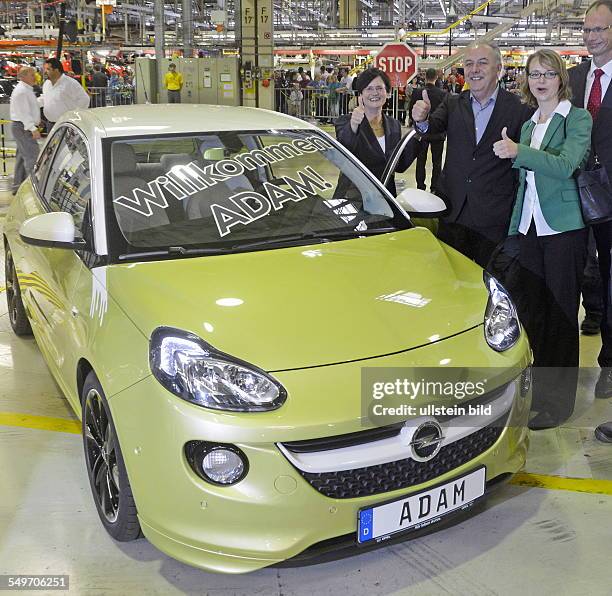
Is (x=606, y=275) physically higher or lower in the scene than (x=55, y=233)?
lower

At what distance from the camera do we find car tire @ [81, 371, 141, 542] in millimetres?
2400

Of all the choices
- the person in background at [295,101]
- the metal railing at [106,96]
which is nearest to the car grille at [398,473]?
the person in background at [295,101]

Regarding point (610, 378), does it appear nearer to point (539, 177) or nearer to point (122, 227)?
point (539, 177)

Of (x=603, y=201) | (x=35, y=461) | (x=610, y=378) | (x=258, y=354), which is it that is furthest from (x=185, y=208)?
(x=610, y=378)

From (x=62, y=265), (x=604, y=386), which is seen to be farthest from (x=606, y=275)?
(x=62, y=265)

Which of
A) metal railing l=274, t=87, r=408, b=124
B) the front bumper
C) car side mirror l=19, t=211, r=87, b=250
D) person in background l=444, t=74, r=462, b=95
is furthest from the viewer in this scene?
person in background l=444, t=74, r=462, b=95

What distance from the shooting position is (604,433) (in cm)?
344

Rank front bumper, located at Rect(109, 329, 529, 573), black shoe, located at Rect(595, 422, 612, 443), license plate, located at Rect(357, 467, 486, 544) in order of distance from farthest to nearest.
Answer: black shoe, located at Rect(595, 422, 612, 443), license plate, located at Rect(357, 467, 486, 544), front bumper, located at Rect(109, 329, 529, 573)

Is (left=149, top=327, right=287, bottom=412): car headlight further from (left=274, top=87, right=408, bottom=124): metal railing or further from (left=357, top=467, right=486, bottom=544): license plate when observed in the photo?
(left=274, top=87, right=408, bottom=124): metal railing

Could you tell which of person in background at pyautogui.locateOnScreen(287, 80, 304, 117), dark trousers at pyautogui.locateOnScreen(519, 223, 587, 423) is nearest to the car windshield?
dark trousers at pyautogui.locateOnScreen(519, 223, 587, 423)

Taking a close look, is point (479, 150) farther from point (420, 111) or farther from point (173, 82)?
point (173, 82)

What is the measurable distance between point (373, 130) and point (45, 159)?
1.75m

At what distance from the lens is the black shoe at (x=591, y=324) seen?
4.89 metres

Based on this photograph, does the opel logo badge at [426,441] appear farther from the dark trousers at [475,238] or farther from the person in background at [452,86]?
the person in background at [452,86]
